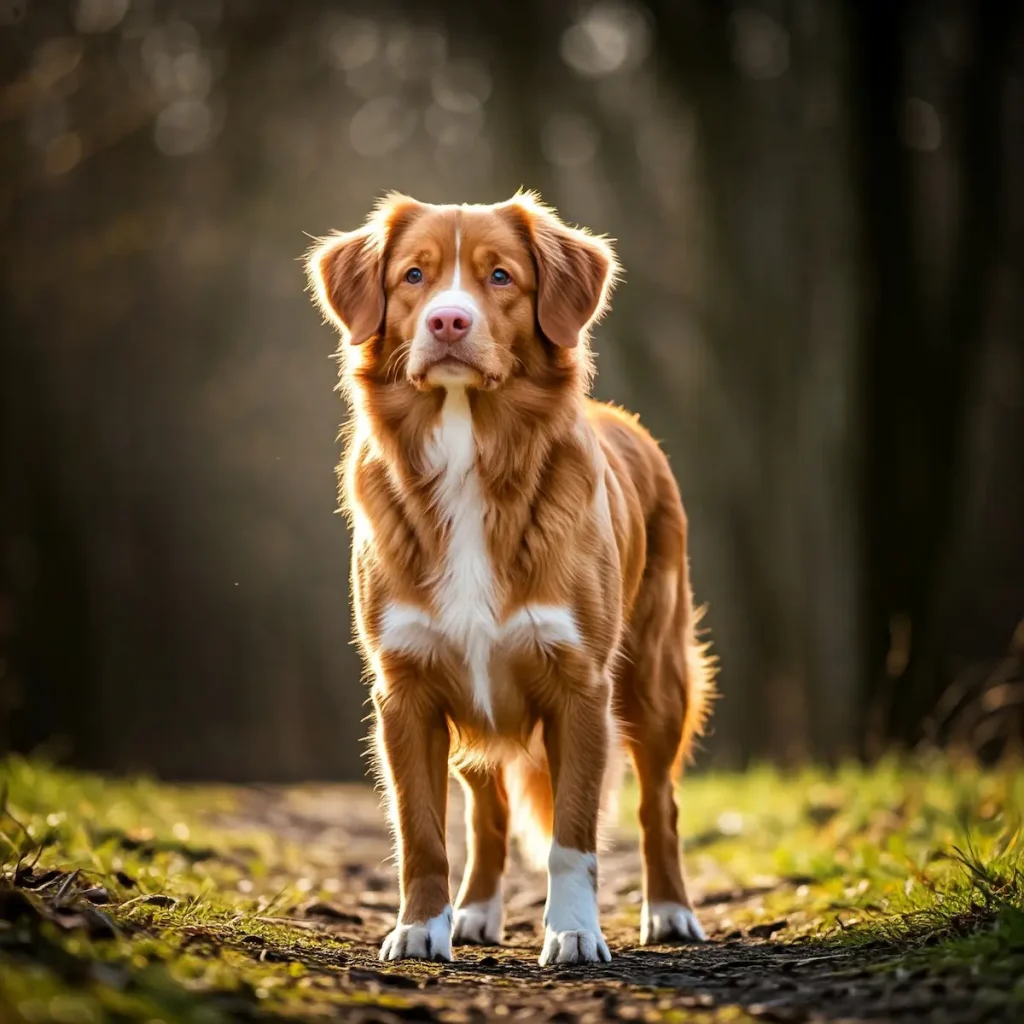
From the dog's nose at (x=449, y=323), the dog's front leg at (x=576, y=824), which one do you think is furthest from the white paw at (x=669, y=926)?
the dog's nose at (x=449, y=323)

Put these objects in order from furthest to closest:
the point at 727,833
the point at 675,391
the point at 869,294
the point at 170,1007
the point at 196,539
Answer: the point at 196,539 < the point at 675,391 < the point at 869,294 < the point at 727,833 < the point at 170,1007

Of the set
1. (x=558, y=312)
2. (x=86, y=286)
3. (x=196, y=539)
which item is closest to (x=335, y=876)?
(x=558, y=312)

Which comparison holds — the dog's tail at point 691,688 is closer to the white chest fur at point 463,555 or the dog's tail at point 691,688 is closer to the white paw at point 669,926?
the white paw at point 669,926

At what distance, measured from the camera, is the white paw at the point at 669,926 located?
18.3 ft

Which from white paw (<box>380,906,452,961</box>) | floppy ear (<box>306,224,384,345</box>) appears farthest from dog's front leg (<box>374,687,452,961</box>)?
floppy ear (<box>306,224,384,345</box>)

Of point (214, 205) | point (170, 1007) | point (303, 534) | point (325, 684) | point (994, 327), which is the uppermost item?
point (214, 205)

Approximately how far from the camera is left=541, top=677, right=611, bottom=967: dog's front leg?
188 inches

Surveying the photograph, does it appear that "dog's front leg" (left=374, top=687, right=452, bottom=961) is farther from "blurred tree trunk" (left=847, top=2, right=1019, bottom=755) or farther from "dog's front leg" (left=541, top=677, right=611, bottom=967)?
"blurred tree trunk" (left=847, top=2, right=1019, bottom=755)

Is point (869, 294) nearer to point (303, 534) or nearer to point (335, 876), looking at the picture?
point (335, 876)

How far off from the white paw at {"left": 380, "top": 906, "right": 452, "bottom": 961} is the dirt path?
66 millimetres

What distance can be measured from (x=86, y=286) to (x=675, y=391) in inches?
266

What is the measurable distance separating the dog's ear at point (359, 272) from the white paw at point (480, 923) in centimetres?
209

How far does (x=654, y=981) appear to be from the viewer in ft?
14.4

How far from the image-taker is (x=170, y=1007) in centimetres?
335
